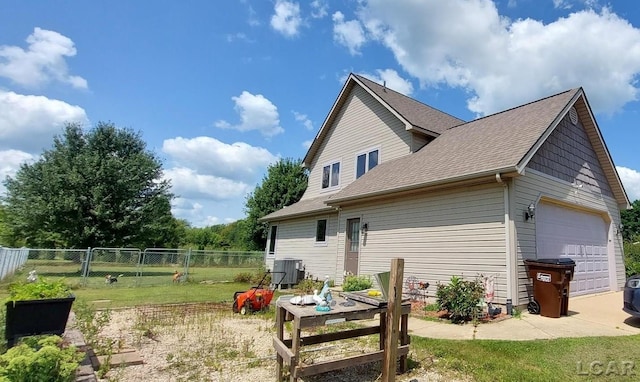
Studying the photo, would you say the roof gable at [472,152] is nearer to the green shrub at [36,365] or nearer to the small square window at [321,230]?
the small square window at [321,230]

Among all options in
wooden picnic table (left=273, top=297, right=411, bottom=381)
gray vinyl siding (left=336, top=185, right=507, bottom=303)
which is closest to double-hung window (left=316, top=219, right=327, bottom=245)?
gray vinyl siding (left=336, top=185, right=507, bottom=303)

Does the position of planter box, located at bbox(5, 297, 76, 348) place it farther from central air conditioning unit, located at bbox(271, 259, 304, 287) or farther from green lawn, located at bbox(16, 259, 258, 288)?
central air conditioning unit, located at bbox(271, 259, 304, 287)

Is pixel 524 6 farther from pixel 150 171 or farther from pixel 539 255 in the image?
pixel 150 171

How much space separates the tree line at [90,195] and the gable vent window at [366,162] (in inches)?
532

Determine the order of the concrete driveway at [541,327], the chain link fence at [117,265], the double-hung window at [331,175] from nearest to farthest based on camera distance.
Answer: the concrete driveway at [541,327] → the chain link fence at [117,265] → the double-hung window at [331,175]

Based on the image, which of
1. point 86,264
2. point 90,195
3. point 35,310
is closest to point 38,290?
point 35,310

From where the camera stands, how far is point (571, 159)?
9.52 meters

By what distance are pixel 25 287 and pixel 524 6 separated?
14.0 m

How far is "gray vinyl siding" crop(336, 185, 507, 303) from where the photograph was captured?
7426 millimetres

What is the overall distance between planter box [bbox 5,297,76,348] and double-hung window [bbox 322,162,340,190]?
482 inches

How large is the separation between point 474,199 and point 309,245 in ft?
27.4

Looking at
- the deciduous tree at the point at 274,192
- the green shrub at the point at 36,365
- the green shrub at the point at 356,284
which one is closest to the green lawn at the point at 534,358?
the green shrub at the point at 36,365

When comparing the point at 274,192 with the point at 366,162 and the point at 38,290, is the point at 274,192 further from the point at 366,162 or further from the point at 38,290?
the point at 38,290

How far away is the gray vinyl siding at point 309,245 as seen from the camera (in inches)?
526
